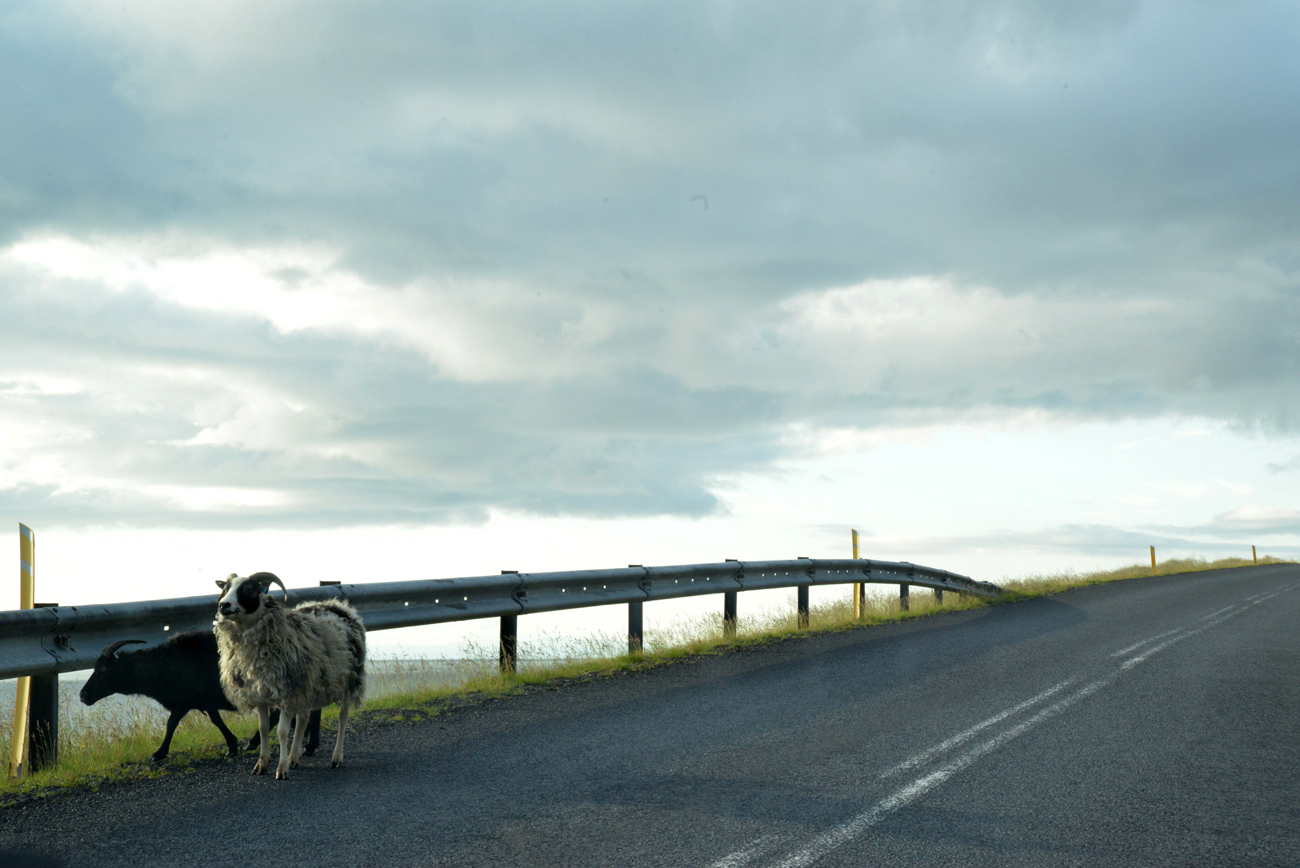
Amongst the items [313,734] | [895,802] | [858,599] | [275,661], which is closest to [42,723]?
[313,734]

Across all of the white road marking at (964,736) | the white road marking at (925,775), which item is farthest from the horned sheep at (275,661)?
the white road marking at (964,736)

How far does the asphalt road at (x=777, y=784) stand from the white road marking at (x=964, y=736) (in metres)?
0.03

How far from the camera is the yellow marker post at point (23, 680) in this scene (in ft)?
21.9

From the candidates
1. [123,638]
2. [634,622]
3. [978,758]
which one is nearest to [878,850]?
[978,758]

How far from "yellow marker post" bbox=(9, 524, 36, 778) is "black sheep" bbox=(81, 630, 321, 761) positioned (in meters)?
0.49

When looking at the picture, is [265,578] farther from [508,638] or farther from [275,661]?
[508,638]

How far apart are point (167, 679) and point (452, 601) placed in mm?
3245

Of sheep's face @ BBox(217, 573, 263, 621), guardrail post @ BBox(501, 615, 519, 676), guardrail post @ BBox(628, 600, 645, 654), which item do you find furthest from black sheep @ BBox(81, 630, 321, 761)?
guardrail post @ BBox(628, 600, 645, 654)

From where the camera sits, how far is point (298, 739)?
258 inches

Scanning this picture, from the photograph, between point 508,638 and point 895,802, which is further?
point 508,638

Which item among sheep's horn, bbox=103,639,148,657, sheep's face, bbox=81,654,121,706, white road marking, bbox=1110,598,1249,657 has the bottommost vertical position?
white road marking, bbox=1110,598,1249,657

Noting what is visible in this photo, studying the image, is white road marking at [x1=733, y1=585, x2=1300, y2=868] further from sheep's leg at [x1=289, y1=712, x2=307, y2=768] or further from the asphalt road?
sheep's leg at [x1=289, y1=712, x2=307, y2=768]

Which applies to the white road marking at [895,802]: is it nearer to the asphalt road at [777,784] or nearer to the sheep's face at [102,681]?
the asphalt road at [777,784]

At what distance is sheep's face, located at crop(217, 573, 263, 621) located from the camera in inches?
240
